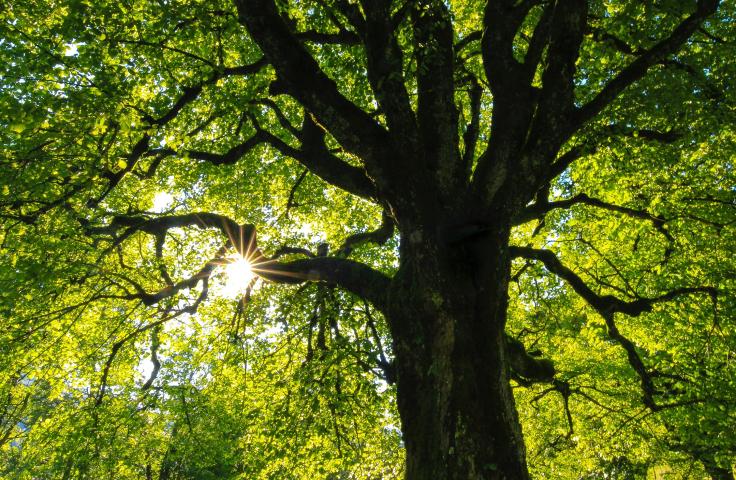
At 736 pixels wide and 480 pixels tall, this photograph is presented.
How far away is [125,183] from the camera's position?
501 inches

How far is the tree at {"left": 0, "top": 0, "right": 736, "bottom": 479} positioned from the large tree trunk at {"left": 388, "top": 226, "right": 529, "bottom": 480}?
0.03 m

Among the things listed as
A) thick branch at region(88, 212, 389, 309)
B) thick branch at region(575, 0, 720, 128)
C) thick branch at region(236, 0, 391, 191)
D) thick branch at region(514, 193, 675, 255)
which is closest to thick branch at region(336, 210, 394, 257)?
thick branch at region(88, 212, 389, 309)

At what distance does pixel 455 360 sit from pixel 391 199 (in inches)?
85.3

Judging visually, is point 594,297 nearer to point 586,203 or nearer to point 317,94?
point 586,203

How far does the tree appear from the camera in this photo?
5.41m

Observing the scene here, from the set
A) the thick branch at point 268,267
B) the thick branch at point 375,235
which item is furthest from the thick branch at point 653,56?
the thick branch at point 375,235

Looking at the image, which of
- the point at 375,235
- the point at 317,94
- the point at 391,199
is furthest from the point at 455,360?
the point at 375,235

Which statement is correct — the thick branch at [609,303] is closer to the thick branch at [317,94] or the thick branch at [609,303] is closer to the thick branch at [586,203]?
the thick branch at [586,203]

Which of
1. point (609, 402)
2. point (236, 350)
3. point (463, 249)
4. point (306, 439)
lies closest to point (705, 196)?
point (609, 402)

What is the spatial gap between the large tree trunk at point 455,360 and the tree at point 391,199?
3 centimetres

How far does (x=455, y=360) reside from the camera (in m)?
4.92

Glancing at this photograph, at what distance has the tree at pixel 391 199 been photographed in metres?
5.41

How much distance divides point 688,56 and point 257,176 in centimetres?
1049

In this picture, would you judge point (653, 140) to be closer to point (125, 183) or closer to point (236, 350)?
point (236, 350)
